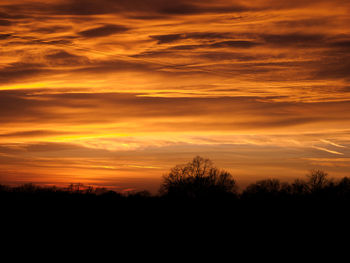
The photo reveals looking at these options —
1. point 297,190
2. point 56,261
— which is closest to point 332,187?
point 297,190

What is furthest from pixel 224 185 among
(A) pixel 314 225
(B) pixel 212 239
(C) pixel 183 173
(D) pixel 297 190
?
(B) pixel 212 239

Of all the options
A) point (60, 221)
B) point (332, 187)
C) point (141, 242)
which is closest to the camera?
point (141, 242)

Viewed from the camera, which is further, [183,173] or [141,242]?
[183,173]

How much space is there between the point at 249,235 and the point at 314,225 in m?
5.35

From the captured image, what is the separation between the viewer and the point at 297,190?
74.0 meters

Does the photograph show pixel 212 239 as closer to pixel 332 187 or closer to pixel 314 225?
pixel 314 225

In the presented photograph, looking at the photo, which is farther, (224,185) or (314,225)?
(224,185)

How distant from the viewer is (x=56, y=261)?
18922 millimetres

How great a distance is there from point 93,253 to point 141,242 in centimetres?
315

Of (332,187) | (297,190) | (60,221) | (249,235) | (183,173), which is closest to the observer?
(249,235)

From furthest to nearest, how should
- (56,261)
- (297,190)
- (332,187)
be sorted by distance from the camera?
1. (297,190)
2. (332,187)
3. (56,261)

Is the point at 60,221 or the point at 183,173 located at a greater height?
the point at 183,173

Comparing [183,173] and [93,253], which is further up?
[183,173]

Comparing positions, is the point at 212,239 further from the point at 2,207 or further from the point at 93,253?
the point at 2,207
